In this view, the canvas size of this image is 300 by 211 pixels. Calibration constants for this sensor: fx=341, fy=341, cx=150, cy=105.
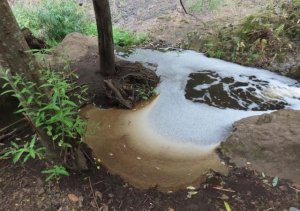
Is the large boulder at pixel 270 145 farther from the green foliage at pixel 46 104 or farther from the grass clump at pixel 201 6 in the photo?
the grass clump at pixel 201 6

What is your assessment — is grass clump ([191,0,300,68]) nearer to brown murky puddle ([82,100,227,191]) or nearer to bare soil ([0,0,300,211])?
brown murky puddle ([82,100,227,191])

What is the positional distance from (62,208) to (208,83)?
161 inches

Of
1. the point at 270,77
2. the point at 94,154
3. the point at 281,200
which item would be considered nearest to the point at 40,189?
the point at 94,154

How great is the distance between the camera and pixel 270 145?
13.2ft

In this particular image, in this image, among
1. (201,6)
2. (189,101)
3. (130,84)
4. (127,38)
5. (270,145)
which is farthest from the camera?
(201,6)

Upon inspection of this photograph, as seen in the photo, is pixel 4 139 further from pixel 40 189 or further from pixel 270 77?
pixel 270 77

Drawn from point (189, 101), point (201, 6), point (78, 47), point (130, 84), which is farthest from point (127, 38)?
point (189, 101)

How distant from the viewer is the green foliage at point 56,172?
3232 millimetres

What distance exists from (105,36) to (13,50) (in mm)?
2946

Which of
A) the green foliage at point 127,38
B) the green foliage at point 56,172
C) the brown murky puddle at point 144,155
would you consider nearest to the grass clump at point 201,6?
the green foliage at point 127,38

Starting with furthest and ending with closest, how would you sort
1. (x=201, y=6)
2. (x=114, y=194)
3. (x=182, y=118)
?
(x=201, y=6) → (x=182, y=118) → (x=114, y=194)

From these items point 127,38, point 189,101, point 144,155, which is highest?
point 144,155

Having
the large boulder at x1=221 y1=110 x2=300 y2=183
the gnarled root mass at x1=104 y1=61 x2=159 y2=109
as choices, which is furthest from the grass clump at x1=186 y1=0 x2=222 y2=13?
the large boulder at x1=221 y1=110 x2=300 y2=183

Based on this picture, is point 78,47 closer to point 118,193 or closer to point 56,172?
point 56,172
